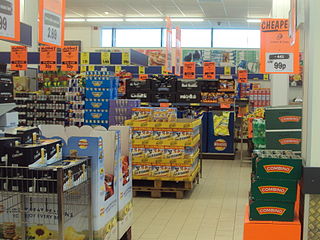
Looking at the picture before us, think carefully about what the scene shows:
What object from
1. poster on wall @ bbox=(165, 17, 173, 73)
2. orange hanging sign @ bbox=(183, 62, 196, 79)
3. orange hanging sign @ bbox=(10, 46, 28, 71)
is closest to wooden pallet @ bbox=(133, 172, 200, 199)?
poster on wall @ bbox=(165, 17, 173, 73)

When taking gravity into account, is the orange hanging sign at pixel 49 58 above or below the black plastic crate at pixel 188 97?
above

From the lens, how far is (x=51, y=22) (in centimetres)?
855

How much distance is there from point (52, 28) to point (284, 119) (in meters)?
5.30

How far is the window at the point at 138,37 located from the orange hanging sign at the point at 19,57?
10230 millimetres

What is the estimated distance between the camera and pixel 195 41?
78.0ft

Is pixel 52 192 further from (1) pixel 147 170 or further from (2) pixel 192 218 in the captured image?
(1) pixel 147 170

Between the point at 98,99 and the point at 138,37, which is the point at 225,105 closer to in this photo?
the point at 98,99

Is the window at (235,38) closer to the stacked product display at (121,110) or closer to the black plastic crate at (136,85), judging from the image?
the black plastic crate at (136,85)

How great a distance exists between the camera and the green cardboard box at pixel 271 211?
343 cm

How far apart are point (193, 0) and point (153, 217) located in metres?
11.2

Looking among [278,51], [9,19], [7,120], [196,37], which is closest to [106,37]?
[196,37]

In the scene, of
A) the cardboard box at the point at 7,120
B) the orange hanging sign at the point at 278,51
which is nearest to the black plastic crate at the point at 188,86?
the orange hanging sign at the point at 278,51

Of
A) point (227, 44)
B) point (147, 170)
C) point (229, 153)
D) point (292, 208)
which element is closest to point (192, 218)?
point (147, 170)

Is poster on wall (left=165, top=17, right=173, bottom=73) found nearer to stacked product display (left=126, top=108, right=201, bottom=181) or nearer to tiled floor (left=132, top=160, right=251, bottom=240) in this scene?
tiled floor (left=132, top=160, right=251, bottom=240)
